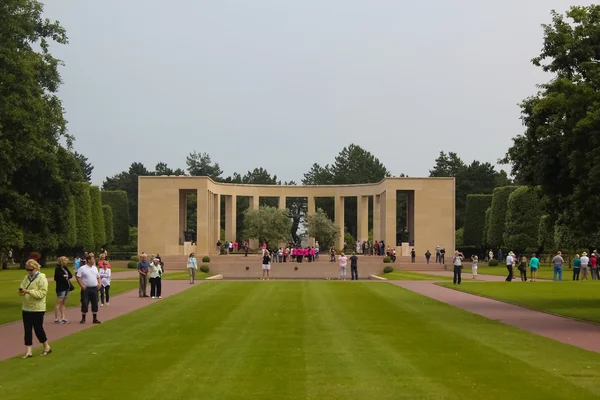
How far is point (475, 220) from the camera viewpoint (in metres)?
83.9

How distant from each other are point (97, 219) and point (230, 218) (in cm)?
1245

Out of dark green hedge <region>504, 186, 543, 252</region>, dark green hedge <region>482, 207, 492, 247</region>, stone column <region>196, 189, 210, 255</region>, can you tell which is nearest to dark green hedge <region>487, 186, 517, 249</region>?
dark green hedge <region>482, 207, 492, 247</region>

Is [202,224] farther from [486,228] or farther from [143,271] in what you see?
[143,271]

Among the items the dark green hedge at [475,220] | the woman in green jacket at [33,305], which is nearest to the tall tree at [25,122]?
the woman in green jacket at [33,305]

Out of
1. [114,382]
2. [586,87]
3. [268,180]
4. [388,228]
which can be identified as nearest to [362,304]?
[586,87]

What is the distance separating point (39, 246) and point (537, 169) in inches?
1541

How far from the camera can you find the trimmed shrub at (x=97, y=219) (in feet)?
238

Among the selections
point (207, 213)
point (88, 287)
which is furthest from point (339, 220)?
point (88, 287)

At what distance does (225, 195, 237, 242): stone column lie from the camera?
252 ft

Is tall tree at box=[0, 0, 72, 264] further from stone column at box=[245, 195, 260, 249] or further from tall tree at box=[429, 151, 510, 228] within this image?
tall tree at box=[429, 151, 510, 228]

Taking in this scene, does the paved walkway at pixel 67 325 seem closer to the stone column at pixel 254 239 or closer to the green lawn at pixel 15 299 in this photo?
the green lawn at pixel 15 299

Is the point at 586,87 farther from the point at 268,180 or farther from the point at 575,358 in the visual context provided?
the point at 268,180

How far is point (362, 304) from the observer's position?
2477 cm

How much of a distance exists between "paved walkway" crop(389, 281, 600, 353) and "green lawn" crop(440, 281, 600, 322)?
66cm
